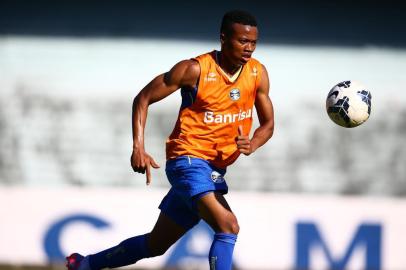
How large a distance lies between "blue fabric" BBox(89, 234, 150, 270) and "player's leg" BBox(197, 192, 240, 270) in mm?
673

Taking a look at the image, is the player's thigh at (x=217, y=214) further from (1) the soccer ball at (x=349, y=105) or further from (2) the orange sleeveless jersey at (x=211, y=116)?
(1) the soccer ball at (x=349, y=105)

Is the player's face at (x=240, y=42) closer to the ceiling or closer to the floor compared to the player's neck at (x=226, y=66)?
closer to the ceiling

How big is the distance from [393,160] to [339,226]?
2.76ft

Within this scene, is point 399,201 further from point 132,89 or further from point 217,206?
point 217,206

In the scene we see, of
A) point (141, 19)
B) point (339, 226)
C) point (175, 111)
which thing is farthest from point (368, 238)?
point (141, 19)

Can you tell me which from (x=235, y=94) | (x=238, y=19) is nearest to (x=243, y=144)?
(x=235, y=94)

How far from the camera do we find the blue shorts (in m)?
6.40

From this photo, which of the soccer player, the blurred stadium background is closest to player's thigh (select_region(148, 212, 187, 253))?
the soccer player

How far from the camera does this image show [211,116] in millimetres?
6648

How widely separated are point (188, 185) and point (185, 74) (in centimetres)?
74

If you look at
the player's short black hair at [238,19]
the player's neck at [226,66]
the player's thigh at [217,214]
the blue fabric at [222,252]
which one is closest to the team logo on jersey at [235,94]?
the player's neck at [226,66]

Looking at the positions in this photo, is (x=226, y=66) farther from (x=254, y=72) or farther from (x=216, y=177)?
(x=216, y=177)

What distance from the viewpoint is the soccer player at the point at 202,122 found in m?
6.52

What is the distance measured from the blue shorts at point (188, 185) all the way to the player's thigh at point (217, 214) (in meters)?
0.06
